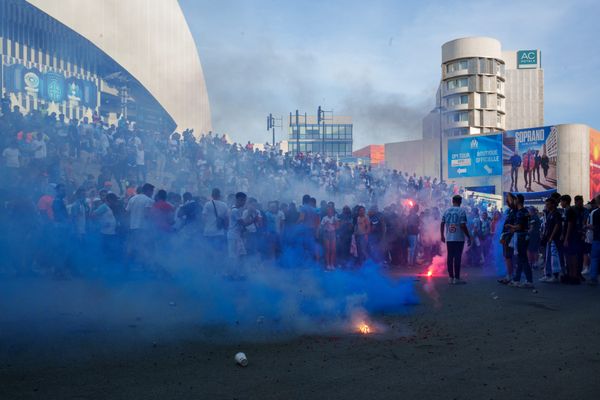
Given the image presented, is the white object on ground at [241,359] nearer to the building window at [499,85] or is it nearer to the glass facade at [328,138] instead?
the building window at [499,85]

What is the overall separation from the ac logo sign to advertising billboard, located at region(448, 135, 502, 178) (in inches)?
1250

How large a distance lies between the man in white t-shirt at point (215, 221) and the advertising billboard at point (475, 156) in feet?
113

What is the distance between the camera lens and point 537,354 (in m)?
4.84

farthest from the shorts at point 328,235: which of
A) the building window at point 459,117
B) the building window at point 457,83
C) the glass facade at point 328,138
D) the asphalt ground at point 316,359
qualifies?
the glass facade at point 328,138

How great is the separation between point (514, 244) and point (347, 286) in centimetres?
346

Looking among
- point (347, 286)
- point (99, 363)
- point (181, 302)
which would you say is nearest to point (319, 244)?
point (347, 286)

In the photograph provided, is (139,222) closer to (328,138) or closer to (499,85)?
(499,85)

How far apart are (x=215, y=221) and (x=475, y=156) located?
3555 centimetres

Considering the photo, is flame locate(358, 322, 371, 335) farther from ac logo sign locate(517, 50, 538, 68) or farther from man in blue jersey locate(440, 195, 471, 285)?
ac logo sign locate(517, 50, 538, 68)

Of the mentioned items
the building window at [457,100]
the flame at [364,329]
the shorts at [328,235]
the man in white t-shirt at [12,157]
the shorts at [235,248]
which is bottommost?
the flame at [364,329]

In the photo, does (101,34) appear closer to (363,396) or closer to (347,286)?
(347,286)

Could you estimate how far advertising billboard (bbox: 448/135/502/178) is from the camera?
39.6 meters

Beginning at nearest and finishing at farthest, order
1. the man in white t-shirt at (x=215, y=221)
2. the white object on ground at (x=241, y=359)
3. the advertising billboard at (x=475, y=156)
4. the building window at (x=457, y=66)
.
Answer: the white object on ground at (x=241, y=359) < the man in white t-shirt at (x=215, y=221) < the advertising billboard at (x=475, y=156) < the building window at (x=457, y=66)

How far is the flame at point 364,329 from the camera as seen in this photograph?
18.3 ft
